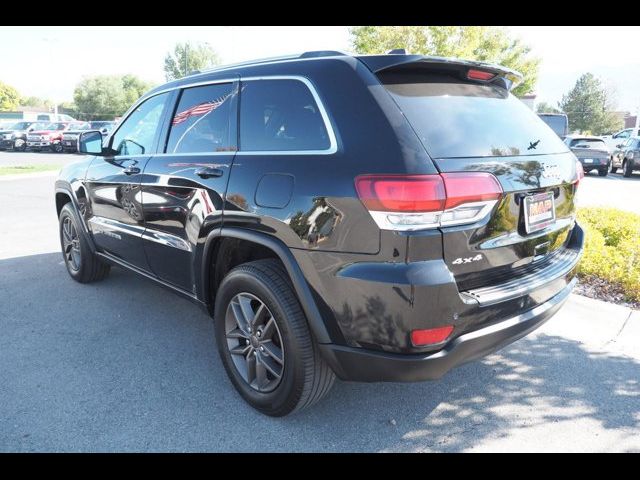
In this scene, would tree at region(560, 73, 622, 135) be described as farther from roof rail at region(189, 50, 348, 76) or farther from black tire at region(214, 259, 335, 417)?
black tire at region(214, 259, 335, 417)

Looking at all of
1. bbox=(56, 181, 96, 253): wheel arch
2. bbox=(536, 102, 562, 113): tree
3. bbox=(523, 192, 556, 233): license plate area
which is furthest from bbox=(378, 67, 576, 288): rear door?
bbox=(536, 102, 562, 113): tree

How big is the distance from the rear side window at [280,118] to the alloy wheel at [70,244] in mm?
2871

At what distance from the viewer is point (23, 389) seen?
9.89 feet

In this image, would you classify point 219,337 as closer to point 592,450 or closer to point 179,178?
point 179,178

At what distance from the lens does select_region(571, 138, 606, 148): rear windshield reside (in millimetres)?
17570

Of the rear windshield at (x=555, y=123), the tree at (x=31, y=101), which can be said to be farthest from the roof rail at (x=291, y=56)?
the tree at (x=31, y=101)

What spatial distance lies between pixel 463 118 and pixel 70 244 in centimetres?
421

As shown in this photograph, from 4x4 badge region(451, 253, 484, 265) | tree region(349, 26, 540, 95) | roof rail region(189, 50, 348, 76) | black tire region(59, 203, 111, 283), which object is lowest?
black tire region(59, 203, 111, 283)

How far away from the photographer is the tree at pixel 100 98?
213ft

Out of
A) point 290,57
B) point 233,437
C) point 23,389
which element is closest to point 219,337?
point 233,437

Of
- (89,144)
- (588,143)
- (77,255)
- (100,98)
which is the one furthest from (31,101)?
(89,144)

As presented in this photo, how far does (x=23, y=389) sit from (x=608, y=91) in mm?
71979

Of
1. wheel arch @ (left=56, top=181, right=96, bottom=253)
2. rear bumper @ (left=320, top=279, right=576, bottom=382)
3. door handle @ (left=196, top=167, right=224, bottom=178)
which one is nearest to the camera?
rear bumper @ (left=320, top=279, right=576, bottom=382)

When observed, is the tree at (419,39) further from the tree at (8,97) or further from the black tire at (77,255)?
the tree at (8,97)
